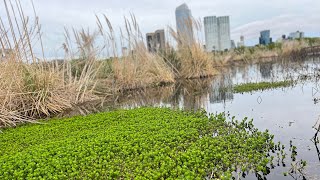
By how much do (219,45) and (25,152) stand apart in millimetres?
18196

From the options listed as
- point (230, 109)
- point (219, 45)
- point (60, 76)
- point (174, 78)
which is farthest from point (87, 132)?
point (219, 45)

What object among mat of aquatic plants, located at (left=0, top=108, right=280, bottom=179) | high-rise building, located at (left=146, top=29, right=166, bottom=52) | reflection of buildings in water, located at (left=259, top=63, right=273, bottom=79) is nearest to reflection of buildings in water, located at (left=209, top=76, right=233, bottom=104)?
mat of aquatic plants, located at (left=0, top=108, right=280, bottom=179)

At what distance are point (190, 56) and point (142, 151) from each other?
386 inches

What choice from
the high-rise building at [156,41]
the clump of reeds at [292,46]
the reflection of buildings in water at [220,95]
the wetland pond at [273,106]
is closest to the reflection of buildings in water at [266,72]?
the wetland pond at [273,106]

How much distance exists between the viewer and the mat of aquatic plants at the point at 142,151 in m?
3.38

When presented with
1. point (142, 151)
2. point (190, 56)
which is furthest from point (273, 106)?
point (190, 56)

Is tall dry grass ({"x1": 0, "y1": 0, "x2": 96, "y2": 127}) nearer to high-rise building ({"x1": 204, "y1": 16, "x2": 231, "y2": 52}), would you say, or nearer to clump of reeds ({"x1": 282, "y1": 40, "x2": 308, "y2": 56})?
high-rise building ({"x1": 204, "y1": 16, "x2": 231, "y2": 52})

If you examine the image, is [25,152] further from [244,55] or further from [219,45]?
[244,55]

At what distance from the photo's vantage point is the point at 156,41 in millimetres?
14031

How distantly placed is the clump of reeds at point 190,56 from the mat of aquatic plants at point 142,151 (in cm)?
803

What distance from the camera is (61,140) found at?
15.2ft

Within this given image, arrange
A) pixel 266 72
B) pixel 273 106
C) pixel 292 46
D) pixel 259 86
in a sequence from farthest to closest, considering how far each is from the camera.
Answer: pixel 292 46 → pixel 266 72 → pixel 259 86 → pixel 273 106

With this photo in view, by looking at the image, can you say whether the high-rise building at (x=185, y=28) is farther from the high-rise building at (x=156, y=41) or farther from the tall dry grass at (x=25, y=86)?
the tall dry grass at (x=25, y=86)

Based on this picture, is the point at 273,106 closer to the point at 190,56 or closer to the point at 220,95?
the point at 220,95
